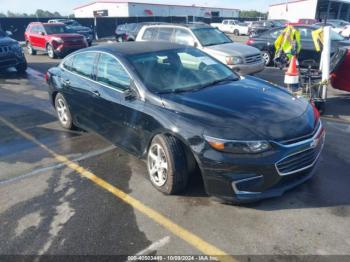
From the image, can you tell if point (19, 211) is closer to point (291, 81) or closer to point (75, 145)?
point (75, 145)

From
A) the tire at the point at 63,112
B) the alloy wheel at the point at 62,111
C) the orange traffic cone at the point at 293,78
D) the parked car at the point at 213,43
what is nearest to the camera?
the tire at the point at 63,112

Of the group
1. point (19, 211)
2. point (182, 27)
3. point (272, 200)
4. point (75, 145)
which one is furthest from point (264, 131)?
point (182, 27)

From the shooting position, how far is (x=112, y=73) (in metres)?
4.75

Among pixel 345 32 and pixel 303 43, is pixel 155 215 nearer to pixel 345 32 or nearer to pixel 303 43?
pixel 303 43

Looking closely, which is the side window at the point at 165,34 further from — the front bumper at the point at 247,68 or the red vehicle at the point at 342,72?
the red vehicle at the point at 342,72

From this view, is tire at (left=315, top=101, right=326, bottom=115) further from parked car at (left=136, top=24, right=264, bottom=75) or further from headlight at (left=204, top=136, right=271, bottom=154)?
headlight at (left=204, top=136, right=271, bottom=154)

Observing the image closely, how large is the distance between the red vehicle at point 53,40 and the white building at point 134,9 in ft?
132

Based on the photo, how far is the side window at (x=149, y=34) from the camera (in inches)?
440

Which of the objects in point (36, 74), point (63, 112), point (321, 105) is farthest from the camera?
point (36, 74)

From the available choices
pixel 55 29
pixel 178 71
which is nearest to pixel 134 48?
pixel 178 71

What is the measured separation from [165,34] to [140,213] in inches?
327

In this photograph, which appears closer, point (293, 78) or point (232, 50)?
point (293, 78)

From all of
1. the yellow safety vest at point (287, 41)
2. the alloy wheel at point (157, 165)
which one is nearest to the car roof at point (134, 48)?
the alloy wheel at point (157, 165)

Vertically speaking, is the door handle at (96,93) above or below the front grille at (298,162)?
above
